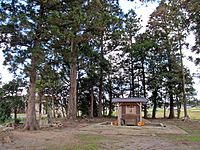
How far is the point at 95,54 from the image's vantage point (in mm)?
29531

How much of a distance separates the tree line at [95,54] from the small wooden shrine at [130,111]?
505 centimetres

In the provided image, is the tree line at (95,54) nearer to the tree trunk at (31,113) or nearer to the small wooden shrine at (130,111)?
the tree trunk at (31,113)

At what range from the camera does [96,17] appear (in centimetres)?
1664

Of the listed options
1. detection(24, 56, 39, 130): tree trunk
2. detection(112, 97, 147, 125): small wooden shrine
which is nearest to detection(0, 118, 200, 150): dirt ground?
detection(24, 56, 39, 130): tree trunk

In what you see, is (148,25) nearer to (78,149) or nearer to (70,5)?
(70,5)

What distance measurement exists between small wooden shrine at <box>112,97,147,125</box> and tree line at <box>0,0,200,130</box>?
5051mm

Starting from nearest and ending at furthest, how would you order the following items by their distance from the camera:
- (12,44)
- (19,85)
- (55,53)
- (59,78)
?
(12,44) → (55,53) → (19,85) → (59,78)

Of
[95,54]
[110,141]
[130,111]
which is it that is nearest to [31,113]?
[130,111]

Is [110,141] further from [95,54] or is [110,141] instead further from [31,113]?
[95,54]

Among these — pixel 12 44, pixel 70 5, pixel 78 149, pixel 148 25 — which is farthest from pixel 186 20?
pixel 148 25

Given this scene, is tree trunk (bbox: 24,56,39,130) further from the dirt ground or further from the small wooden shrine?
the small wooden shrine

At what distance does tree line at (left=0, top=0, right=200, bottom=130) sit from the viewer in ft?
50.9

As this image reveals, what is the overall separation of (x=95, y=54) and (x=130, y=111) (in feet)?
32.5

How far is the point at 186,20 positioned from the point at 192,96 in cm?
1600
